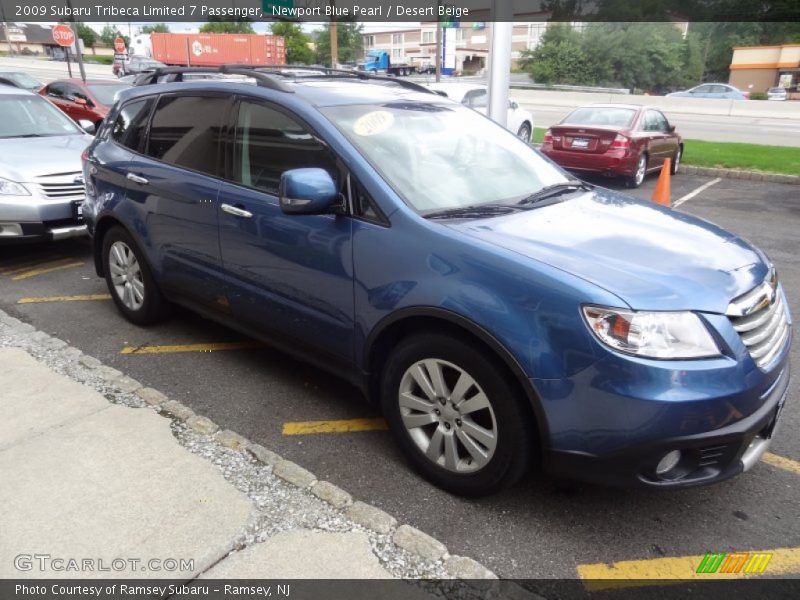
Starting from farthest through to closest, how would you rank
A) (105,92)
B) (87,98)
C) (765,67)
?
(765,67) → (105,92) → (87,98)

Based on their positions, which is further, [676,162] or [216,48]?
[216,48]

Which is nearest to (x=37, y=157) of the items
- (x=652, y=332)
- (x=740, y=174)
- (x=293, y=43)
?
(x=652, y=332)

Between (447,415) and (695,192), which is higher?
(447,415)

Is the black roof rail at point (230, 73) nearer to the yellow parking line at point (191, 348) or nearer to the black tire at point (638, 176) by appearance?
the yellow parking line at point (191, 348)

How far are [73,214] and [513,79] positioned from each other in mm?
55544

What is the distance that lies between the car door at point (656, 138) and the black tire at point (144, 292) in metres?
9.53

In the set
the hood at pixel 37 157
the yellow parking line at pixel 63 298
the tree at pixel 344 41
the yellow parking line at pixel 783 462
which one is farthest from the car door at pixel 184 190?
the tree at pixel 344 41

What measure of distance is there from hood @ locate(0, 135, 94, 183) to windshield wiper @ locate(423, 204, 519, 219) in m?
5.03

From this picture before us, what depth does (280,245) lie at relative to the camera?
3.37 metres

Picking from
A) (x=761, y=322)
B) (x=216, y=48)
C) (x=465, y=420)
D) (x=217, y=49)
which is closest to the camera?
(x=761, y=322)

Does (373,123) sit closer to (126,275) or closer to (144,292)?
(144,292)

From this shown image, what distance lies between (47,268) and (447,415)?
5.45 meters

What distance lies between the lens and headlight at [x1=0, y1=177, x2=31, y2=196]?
20.0ft

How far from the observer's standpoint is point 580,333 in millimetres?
2330
